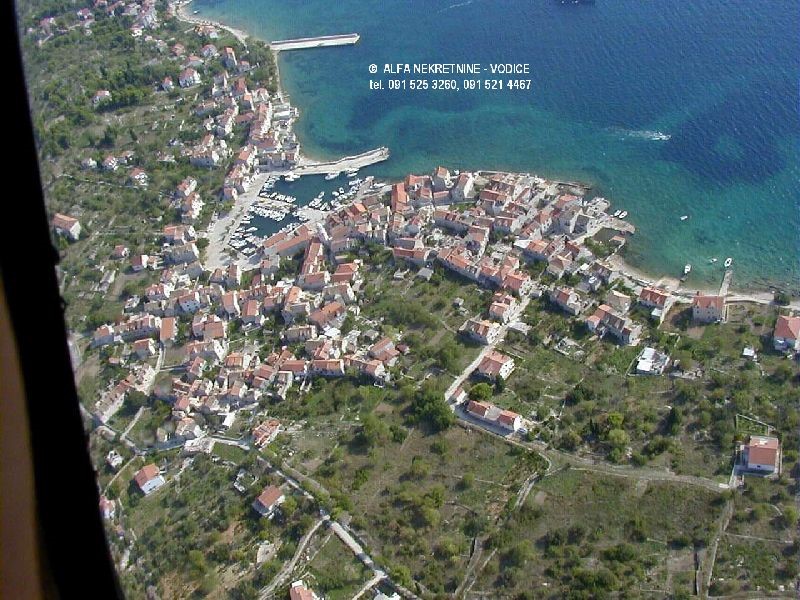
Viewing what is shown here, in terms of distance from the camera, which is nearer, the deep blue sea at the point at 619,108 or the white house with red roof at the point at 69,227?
the deep blue sea at the point at 619,108

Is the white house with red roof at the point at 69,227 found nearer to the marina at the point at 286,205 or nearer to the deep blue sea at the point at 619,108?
the marina at the point at 286,205

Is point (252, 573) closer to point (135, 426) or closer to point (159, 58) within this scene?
point (135, 426)

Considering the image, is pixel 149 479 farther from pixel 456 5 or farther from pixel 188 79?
pixel 456 5

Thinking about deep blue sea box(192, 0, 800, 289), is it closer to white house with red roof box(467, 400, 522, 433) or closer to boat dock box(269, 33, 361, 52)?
boat dock box(269, 33, 361, 52)

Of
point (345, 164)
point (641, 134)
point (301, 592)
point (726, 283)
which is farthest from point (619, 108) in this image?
point (301, 592)

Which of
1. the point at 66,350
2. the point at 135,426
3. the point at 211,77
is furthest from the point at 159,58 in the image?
the point at 66,350

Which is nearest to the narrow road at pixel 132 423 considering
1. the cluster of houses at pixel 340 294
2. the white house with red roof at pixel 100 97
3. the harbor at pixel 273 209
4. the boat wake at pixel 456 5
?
the cluster of houses at pixel 340 294
